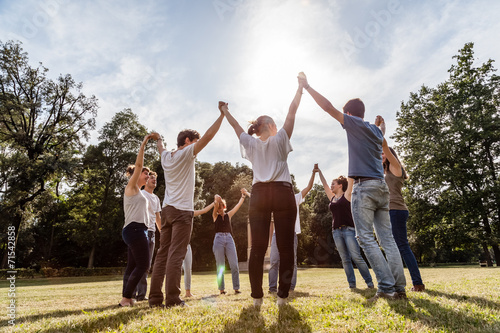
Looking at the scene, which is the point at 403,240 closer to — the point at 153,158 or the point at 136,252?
the point at 136,252

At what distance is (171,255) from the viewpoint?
15.3ft

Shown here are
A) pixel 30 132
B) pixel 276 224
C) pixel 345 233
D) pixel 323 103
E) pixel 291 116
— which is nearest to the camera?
pixel 276 224

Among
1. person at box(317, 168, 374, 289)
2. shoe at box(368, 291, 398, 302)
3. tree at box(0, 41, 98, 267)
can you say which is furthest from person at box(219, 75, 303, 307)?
tree at box(0, 41, 98, 267)

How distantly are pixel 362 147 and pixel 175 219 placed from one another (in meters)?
3.24

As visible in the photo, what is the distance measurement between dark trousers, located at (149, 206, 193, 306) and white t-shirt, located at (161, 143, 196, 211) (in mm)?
134

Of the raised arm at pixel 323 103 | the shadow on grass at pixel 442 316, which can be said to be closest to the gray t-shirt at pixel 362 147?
the raised arm at pixel 323 103

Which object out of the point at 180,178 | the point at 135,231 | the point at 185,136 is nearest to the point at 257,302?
the point at 180,178

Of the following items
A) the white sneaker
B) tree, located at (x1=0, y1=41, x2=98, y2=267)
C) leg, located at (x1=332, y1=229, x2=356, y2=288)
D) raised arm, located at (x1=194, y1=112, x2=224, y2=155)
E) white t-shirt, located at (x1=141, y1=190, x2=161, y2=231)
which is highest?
tree, located at (x1=0, y1=41, x2=98, y2=267)

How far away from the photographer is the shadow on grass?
9.13ft

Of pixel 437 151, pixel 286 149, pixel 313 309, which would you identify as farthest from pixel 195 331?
pixel 437 151

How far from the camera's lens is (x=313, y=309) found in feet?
12.0

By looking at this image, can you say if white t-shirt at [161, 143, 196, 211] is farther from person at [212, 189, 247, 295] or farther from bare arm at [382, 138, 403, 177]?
bare arm at [382, 138, 403, 177]

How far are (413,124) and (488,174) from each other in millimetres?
8537

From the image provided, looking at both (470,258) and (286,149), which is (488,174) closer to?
(286,149)
